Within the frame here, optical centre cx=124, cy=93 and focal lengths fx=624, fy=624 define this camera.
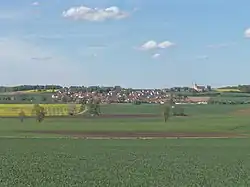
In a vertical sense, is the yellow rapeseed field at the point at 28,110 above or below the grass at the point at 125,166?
above

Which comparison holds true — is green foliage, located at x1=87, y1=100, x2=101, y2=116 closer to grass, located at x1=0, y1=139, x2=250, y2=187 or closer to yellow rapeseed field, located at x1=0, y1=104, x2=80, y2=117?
yellow rapeseed field, located at x1=0, y1=104, x2=80, y2=117

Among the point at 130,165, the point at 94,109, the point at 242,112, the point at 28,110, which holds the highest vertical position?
the point at 94,109

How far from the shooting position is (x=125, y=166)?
43.4m

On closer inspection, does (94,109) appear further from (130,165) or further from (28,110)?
(130,165)

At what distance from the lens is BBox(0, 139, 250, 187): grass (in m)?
34.8

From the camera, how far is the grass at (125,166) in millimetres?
34781

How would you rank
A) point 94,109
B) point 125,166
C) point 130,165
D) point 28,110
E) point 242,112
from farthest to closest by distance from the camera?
point 28,110
point 94,109
point 242,112
point 130,165
point 125,166

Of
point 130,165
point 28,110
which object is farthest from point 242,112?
point 130,165

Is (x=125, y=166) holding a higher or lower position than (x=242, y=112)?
lower

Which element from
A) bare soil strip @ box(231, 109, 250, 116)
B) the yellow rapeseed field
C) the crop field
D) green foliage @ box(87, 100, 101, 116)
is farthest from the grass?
the yellow rapeseed field

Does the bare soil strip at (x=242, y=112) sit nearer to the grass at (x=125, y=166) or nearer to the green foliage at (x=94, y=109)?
the green foliage at (x=94, y=109)

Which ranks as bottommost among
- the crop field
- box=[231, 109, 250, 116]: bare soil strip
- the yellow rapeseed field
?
the crop field

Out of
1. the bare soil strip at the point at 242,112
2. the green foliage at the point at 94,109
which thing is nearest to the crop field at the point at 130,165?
the bare soil strip at the point at 242,112

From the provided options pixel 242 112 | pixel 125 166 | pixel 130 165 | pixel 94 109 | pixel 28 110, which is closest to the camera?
pixel 125 166
